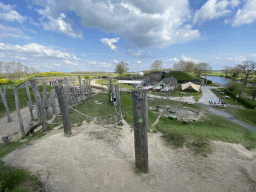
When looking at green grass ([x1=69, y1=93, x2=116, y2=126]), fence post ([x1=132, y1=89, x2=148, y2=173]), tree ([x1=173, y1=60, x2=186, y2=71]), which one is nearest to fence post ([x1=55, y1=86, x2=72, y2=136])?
green grass ([x1=69, y1=93, x2=116, y2=126])

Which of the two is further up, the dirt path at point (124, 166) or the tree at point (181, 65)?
the tree at point (181, 65)

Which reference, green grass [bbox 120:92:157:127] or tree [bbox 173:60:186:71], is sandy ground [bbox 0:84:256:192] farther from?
tree [bbox 173:60:186:71]

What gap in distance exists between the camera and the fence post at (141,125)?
349 cm

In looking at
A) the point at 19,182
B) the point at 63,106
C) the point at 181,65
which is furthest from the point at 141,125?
the point at 181,65

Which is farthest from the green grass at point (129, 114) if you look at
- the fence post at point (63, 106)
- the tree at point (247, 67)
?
the tree at point (247, 67)

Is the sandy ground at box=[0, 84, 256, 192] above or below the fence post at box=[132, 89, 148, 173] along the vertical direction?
below

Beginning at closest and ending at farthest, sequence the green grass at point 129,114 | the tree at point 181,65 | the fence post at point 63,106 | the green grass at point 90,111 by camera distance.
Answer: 1. the fence post at point 63,106
2. the green grass at point 90,111
3. the green grass at point 129,114
4. the tree at point 181,65

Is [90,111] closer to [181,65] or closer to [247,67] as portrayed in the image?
[247,67]

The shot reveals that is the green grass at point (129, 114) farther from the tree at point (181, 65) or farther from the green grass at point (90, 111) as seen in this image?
the tree at point (181, 65)

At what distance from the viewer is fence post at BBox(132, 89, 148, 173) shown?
349 centimetres

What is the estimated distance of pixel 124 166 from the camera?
431 centimetres

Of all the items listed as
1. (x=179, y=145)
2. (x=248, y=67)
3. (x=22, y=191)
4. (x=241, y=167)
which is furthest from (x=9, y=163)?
(x=248, y=67)

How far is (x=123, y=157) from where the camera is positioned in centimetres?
496

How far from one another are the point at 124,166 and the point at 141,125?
6.28ft
